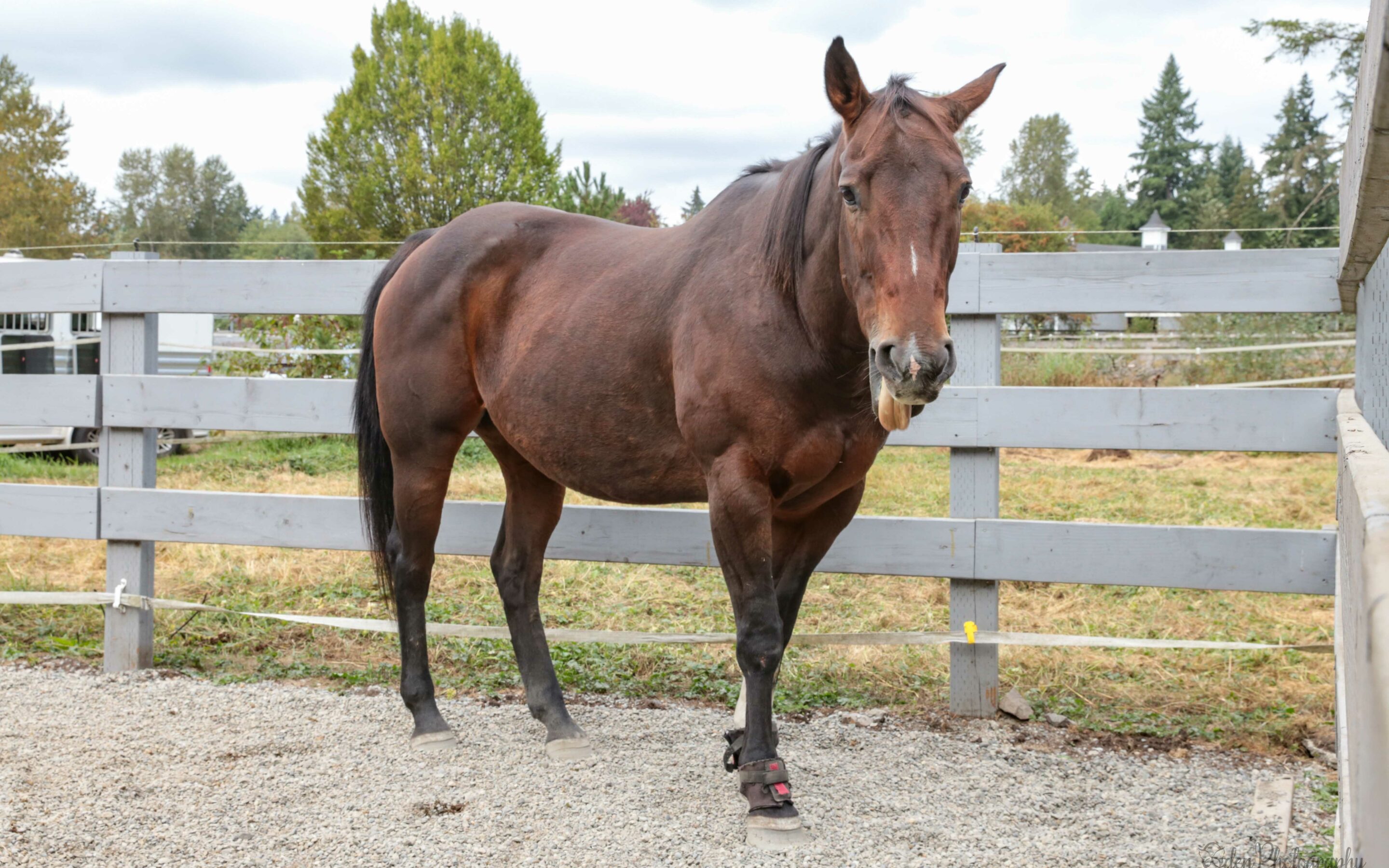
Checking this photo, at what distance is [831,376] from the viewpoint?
276cm

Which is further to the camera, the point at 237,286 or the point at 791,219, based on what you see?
the point at 237,286

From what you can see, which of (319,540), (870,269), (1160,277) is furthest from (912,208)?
(319,540)

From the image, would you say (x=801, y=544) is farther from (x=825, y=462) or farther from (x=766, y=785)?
(x=766, y=785)

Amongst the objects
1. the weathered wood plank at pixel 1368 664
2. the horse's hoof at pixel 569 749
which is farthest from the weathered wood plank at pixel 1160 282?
the horse's hoof at pixel 569 749

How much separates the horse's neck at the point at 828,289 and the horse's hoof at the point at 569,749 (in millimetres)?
1600

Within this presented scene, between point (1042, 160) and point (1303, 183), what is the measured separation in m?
34.7

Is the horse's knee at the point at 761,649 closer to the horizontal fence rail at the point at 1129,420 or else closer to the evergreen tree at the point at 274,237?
the horizontal fence rail at the point at 1129,420

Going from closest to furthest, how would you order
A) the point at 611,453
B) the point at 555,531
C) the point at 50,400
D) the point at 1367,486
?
1. the point at 1367,486
2. the point at 611,453
3. the point at 555,531
4. the point at 50,400

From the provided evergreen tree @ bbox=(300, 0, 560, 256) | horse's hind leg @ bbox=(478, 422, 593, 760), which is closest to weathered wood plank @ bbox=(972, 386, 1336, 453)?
horse's hind leg @ bbox=(478, 422, 593, 760)

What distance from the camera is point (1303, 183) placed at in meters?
32.3

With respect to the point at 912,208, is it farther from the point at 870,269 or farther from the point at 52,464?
the point at 52,464

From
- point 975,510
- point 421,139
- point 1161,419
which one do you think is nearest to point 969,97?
point 1161,419

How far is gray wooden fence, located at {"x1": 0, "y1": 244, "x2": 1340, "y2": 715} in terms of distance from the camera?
3.47 metres

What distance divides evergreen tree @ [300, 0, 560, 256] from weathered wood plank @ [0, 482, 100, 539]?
27670 millimetres
